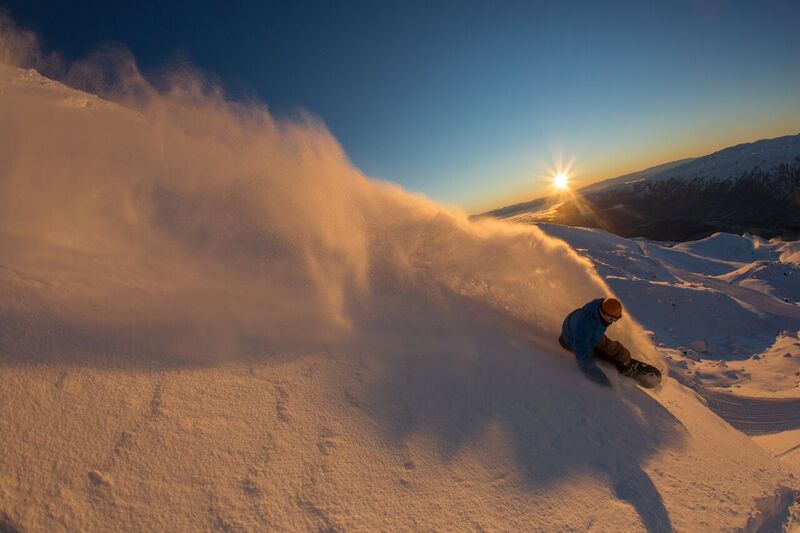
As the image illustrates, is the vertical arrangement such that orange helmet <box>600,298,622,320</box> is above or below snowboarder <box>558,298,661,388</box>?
above

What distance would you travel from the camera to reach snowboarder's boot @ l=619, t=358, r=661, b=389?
5.17m

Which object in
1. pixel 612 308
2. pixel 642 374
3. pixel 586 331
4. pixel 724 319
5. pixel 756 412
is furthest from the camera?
pixel 724 319

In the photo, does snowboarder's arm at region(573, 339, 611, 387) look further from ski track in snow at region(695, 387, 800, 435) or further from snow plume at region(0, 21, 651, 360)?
ski track in snow at region(695, 387, 800, 435)

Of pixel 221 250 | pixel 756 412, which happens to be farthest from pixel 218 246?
pixel 756 412

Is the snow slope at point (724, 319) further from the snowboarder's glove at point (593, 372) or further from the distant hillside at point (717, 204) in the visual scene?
the distant hillside at point (717, 204)

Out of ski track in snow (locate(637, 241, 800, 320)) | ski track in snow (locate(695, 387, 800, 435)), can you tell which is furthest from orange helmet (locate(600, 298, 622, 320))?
ski track in snow (locate(637, 241, 800, 320))

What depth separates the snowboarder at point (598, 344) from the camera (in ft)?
15.3

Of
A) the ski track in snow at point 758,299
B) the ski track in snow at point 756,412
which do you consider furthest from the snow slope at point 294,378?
the ski track in snow at point 758,299

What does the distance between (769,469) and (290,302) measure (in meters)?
5.40

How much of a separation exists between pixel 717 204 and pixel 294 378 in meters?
90.4

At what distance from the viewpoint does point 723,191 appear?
72.0 m

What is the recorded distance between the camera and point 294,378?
334 centimetres

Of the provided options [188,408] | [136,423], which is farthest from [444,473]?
[136,423]

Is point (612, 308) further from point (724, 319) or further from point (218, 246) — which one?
point (724, 319)
